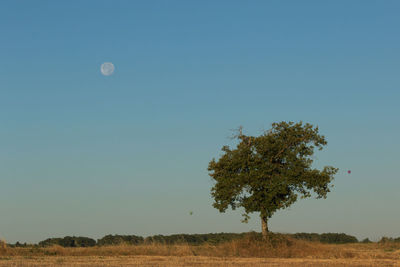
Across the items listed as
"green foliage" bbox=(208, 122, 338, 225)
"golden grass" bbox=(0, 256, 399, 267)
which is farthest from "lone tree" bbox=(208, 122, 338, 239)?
"golden grass" bbox=(0, 256, 399, 267)

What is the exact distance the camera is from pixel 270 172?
1725 inches

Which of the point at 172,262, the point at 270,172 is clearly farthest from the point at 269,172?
the point at 172,262

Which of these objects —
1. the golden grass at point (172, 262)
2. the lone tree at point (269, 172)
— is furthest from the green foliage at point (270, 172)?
the golden grass at point (172, 262)

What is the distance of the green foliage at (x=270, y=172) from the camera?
43375mm

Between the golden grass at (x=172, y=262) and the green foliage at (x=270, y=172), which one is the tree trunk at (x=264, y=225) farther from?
the golden grass at (x=172, y=262)

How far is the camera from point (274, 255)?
38.5m

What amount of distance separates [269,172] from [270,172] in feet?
0.44

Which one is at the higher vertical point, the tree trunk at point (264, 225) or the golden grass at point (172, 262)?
the tree trunk at point (264, 225)

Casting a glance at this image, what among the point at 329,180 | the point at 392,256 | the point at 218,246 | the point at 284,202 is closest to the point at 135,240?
the point at 218,246

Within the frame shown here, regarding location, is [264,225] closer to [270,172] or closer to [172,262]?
[270,172]

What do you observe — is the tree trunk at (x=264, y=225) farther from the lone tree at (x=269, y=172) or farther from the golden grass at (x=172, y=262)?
the golden grass at (x=172, y=262)

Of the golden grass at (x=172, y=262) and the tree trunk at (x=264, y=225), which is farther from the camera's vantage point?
the tree trunk at (x=264, y=225)

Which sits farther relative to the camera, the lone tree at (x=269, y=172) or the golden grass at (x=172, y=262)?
the lone tree at (x=269, y=172)

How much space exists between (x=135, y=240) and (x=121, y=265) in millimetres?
16785
